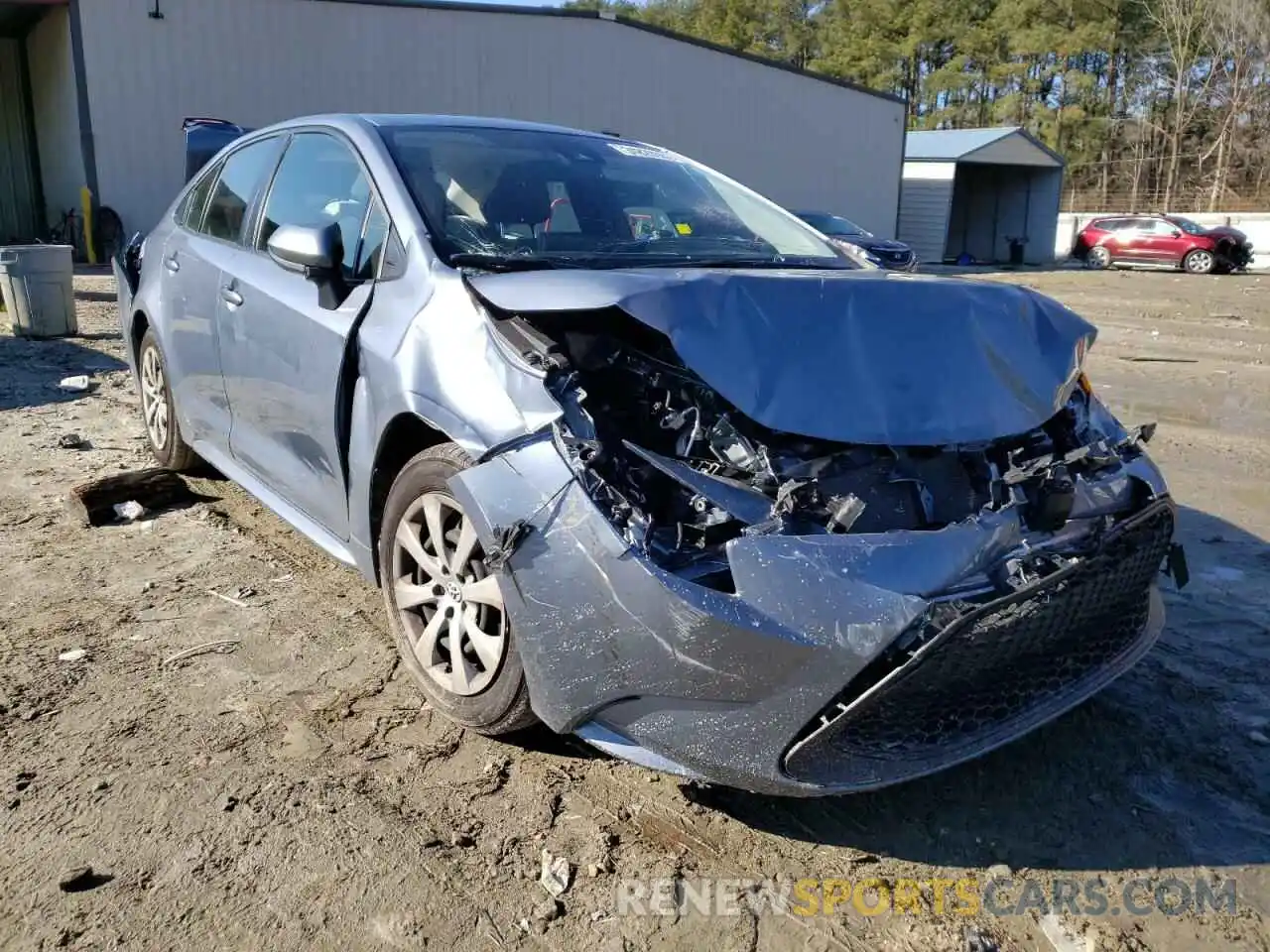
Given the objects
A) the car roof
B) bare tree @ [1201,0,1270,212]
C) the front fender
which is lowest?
the front fender

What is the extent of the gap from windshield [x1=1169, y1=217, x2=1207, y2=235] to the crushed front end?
28.8 meters

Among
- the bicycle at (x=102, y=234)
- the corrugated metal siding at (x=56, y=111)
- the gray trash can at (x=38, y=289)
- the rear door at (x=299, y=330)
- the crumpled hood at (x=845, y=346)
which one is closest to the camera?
the crumpled hood at (x=845, y=346)

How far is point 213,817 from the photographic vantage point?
2.60 metres

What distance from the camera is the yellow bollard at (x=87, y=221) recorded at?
62.6 ft

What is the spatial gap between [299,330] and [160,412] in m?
2.13

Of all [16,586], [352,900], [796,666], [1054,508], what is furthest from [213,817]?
[1054,508]

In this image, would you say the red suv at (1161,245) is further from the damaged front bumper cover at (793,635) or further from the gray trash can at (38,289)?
the damaged front bumper cover at (793,635)

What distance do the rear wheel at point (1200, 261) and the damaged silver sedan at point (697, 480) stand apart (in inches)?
1096

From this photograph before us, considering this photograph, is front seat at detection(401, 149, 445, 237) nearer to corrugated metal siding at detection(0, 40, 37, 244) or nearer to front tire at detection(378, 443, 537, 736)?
front tire at detection(378, 443, 537, 736)

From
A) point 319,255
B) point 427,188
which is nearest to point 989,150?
point 427,188

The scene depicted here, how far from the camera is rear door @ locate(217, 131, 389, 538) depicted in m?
3.34

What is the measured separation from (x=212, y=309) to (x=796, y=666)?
3018 millimetres

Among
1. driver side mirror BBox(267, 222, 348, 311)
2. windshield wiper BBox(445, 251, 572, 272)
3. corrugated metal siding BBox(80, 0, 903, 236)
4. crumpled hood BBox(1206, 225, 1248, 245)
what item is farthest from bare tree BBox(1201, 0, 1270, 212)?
driver side mirror BBox(267, 222, 348, 311)

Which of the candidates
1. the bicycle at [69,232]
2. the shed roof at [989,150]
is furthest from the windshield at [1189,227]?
the bicycle at [69,232]
